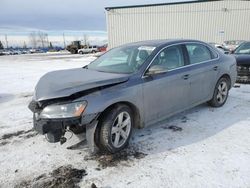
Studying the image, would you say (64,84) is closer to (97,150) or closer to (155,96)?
(97,150)

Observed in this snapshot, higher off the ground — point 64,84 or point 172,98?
point 64,84

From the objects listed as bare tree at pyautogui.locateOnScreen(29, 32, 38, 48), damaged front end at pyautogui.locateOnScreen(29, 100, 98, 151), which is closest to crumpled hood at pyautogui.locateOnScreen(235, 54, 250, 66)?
damaged front end at pyautogui.locateOnScreen(29, 100, 98, 151)

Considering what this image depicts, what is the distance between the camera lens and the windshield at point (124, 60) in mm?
4082

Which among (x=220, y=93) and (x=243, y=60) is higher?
(x=243, y=60)

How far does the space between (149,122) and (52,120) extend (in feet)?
5.20

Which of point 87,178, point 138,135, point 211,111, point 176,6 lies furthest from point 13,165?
point 176,6

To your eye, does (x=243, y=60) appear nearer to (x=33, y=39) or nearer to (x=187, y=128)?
(x=187, y=128)

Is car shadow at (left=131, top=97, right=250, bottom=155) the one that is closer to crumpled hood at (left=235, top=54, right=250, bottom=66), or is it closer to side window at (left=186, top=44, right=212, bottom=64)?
side window at (left=186, top=44, right=212, bottom=64)

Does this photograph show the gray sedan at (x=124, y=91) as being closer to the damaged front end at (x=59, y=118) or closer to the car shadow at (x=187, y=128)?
the damaged front end at (x=59, y=118)

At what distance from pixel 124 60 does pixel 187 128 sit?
5.54 feet

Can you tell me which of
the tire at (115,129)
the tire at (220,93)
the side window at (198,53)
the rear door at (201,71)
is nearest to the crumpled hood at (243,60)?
the tire at (220,93)

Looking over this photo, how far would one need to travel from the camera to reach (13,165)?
11.1ft

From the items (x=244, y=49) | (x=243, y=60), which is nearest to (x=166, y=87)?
(x=243, y=60)

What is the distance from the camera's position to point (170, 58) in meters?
4.41
